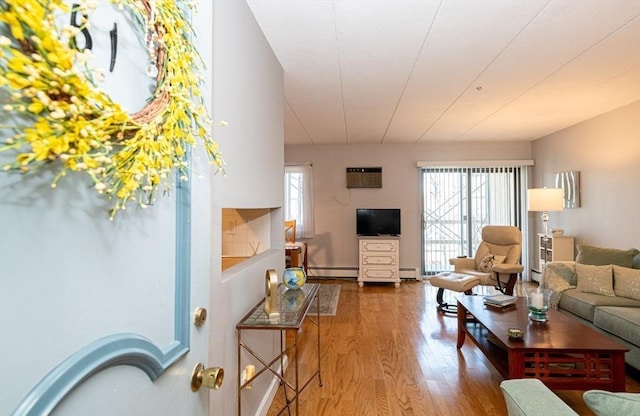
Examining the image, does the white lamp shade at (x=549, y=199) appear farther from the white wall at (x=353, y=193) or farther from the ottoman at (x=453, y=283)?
the white wall at (x=353, y=193)

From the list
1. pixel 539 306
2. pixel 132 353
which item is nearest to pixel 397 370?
pixel 539 306

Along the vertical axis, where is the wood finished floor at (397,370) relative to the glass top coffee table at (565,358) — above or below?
below

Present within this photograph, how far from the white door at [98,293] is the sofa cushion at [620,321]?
10.2ft

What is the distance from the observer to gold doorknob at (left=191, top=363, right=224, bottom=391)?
825 millimetres

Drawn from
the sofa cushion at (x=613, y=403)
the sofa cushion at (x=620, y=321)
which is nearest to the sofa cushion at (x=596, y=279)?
the sofa cushion at (x=620, y=321)

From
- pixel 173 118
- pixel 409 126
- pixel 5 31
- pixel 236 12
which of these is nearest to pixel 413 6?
pixel 236 12

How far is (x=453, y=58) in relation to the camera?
2.62 metres

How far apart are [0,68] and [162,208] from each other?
0.37m

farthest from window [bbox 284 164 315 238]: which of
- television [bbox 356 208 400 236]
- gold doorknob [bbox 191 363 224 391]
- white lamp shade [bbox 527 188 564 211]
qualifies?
gold doorknob [bbox 191 363 224 391]

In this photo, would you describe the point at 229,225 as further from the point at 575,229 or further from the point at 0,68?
the point at 575,229

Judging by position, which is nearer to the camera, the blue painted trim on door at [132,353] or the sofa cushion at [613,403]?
the blue painted trim on door at [132,353]

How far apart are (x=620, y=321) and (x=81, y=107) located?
3.53m

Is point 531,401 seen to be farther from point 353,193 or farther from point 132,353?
point 353,193

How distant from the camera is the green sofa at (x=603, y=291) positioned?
8.22ft
